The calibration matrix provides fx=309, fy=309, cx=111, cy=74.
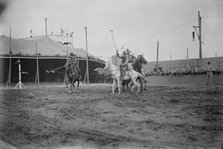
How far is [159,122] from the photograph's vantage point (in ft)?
24.9

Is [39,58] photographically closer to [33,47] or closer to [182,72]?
[33,47]

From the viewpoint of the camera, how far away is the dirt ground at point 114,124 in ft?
20.3

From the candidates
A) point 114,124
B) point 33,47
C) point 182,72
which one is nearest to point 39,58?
point 33,47

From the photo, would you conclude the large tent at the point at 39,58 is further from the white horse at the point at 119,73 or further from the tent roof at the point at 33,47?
the white horse at the point at 119,73

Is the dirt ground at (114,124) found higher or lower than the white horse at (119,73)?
lower

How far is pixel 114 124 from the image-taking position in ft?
24.4

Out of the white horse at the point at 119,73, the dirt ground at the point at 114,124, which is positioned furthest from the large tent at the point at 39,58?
the dirt ground at the point at 114,124

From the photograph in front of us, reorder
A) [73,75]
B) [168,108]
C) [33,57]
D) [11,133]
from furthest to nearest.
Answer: [33,57] → [73,75] → [168,108] → [11,133]

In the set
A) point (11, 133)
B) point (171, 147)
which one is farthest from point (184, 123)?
point (11, 133)

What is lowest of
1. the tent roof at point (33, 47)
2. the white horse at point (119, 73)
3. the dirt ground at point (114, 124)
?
the dirt ground at point (114, 124)

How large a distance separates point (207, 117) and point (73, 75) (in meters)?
8.75

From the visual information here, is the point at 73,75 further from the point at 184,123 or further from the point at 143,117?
the point at 184,123

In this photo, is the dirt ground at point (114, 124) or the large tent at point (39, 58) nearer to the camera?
the dirt ground at point (114, 124)

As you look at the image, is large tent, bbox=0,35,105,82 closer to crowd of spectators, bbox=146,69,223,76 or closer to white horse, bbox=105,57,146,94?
crowd of spectators, bbox=146,69,223,76
